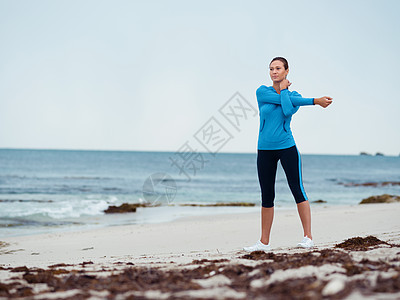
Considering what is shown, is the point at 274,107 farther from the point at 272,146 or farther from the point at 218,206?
the point at 218,206

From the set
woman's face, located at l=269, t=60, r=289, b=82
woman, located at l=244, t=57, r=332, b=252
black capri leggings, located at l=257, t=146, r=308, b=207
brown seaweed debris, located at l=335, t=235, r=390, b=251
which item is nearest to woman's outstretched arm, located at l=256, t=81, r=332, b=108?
woman, located at l=244, t=57, r=332, b=252

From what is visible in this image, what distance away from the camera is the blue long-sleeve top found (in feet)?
13.2

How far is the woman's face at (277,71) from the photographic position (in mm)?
4188

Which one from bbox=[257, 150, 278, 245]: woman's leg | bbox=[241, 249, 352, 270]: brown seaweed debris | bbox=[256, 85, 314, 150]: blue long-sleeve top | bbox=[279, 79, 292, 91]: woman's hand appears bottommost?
bbox=[241, 249, 352, 270]: brown seaweed debris

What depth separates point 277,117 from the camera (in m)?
4.09

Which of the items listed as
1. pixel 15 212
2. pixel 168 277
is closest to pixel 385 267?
pixel 168 277

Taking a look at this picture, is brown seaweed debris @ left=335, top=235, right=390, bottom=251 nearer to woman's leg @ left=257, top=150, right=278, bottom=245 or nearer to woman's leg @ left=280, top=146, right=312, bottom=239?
woman's leg @ left=280, top=146, right=312, bottom=239

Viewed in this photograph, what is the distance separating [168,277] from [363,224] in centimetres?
509

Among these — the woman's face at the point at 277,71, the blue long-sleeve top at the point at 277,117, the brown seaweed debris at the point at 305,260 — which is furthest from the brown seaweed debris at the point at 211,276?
the woman's face at the point at 277,71

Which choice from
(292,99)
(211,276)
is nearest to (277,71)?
(292,99)

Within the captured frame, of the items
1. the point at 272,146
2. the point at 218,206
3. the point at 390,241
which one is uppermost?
the point at 272,146

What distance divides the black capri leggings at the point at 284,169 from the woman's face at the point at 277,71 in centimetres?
76

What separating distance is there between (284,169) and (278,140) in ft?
1.07

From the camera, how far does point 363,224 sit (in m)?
6.78
